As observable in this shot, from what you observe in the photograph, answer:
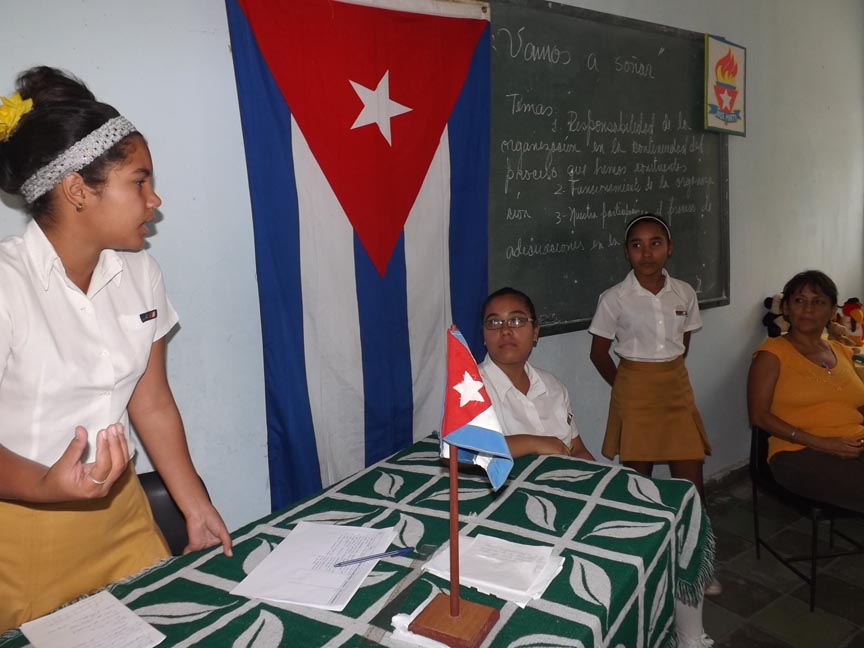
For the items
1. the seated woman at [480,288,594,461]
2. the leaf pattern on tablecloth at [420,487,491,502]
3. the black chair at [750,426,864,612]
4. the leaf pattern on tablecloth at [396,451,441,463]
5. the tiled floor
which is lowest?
the tiled floor

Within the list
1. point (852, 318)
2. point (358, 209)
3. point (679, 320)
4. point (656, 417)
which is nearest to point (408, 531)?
point (358, 209)

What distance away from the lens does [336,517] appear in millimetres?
1380

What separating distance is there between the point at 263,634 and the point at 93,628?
277mm

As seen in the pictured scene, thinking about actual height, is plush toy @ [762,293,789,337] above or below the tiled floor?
above

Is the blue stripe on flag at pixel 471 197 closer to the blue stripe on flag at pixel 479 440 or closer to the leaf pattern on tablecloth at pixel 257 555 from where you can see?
the leaf pattern on tablecloth at pixel 257 555

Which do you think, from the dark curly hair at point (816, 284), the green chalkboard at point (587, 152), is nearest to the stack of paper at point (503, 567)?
the green chalkboard at point (587, 152)

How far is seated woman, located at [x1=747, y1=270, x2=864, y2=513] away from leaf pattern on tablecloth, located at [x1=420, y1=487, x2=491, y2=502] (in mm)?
1621

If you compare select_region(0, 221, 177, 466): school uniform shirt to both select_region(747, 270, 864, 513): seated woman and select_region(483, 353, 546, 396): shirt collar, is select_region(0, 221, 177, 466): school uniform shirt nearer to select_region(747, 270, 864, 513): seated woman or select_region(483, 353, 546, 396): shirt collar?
select_region(483, 353, 546, 396): shirt collar

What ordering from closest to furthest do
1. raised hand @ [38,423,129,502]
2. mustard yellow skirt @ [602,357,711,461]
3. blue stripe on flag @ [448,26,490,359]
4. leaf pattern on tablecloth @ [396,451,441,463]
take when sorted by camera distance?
raised hand @ [38,423,129,502] → leaf pattern on tablecloth @ [396,451,441,463] → blue stripe on flag @ [448,26,490,359] → mustard yellow skirt @ [602,357,711,461]

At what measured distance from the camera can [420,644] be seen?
959 mm

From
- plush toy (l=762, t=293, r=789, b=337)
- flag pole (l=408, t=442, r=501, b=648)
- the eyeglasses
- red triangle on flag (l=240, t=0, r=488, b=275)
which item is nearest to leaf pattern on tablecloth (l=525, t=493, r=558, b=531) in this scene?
flag pole (l=408, t=442, r=501, b=648)

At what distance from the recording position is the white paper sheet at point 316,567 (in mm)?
1076

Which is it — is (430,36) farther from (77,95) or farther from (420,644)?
(420,644)

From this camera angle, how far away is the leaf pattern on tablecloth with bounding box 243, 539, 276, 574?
1.18 meters
